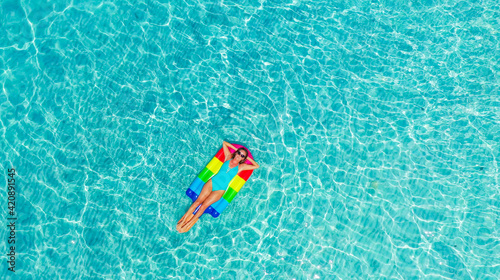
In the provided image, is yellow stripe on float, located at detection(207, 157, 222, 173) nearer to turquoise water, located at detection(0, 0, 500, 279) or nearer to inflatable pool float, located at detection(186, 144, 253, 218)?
inflatable pool float, located at detection(186, 144, 253, 218)

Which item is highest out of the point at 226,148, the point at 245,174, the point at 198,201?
the point at 226,148

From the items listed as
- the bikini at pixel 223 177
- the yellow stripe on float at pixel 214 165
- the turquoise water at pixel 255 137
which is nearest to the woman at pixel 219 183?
the bikini at pixel 223 177

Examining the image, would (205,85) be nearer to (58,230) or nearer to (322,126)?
(322,126)

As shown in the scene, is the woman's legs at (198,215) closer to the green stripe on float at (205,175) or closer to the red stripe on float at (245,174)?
the green stripe on float at (205,175)

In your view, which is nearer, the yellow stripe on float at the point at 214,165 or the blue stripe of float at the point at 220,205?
the blue stripe of float at the point at 220,205

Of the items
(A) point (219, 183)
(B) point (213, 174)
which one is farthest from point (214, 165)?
(A) point (219, 183)

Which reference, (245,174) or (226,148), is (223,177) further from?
(226,148)
